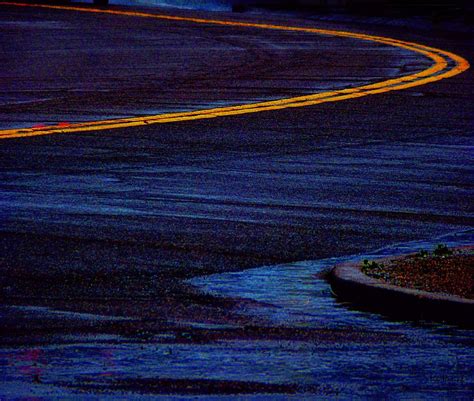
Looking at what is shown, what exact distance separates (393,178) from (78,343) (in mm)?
6388

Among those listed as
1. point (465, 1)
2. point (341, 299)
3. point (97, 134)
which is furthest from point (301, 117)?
point (465, 1)

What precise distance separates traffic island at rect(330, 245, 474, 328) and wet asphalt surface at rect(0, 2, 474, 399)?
26 centimetres

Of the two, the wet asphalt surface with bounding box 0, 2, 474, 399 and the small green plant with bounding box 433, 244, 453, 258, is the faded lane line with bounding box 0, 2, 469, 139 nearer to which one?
the wet asphalt surface with bounding box 0, 2, 474, 399

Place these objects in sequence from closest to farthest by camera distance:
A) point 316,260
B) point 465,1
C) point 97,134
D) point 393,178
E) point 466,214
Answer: point 316,260 → point 466,214 → point 393,178 → point 97,134 → point 465,1

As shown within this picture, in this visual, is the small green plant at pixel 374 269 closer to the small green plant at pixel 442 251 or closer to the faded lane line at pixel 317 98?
the small green plant at pixel 442 251

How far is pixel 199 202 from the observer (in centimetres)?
1159

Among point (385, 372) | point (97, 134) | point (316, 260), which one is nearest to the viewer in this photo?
point (385, 372)

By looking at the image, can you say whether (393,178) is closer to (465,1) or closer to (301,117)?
(301,117)

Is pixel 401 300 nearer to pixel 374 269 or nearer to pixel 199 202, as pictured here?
pixel 374 269

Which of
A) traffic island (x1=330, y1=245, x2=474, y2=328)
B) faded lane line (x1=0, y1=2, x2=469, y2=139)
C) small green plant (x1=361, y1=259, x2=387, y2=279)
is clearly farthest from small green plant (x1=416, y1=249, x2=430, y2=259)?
faded lane line (x1=0, y1=2, x2=469, y2=139)

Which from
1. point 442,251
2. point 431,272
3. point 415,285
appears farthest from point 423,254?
point 415,285

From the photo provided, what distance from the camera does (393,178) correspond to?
515 inches

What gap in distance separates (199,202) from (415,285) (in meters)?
3.78

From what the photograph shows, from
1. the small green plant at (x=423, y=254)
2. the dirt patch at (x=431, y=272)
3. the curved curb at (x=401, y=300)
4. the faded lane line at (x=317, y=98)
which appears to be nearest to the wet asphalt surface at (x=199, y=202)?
the curved curb at (x=401, y=300)
